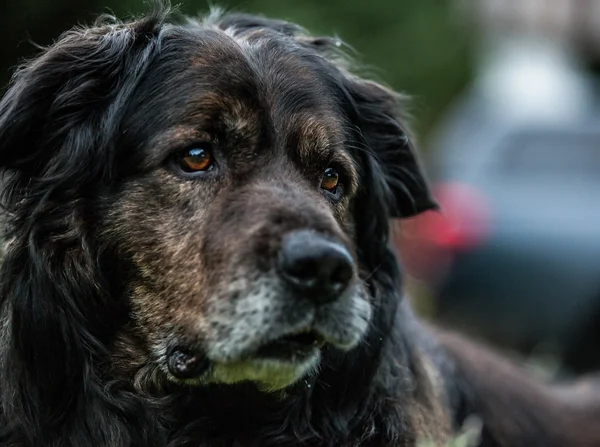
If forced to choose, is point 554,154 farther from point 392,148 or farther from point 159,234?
point 159,234

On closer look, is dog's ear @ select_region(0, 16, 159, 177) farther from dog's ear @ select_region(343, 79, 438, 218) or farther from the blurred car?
the blurred car

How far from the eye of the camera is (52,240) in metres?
4.41

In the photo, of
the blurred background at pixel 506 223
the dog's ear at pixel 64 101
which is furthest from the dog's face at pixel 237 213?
the blurred background at pixel 506 223

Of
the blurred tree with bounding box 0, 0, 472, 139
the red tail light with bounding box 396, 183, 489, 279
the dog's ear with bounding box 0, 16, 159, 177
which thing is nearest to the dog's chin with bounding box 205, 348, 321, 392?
the dog's ear with bounding box 0, 16, 159, 177

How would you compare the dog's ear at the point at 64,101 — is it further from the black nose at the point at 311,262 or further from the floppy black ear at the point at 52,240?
the black nose at the point at 311,262

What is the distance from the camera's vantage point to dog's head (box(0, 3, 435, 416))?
13.4ft

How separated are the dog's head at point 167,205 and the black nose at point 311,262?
11 millimetres

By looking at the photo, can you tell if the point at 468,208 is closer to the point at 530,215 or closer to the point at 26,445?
the point at 530,215

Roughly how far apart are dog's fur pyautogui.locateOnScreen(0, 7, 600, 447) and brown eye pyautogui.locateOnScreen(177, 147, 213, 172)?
0.04 meters

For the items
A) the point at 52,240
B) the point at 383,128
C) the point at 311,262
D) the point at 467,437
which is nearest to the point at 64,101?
the point at 52,240

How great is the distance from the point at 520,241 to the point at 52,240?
7757mm

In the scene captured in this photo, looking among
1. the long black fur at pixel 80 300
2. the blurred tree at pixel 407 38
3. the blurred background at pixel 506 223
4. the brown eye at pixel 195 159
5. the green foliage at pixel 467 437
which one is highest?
the brown eye at pixel 195 159

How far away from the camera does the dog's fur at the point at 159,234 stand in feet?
13.8

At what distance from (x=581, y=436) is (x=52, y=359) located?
293 centimetres
